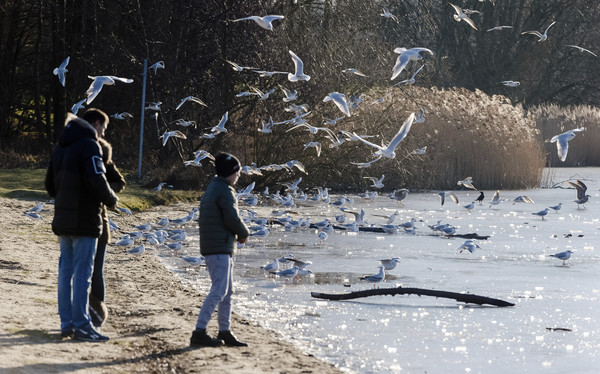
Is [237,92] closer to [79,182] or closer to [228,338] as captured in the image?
[228,338]

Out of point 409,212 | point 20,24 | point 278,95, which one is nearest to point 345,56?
point 278,95

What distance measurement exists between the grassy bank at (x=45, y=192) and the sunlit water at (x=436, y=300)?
2537mm

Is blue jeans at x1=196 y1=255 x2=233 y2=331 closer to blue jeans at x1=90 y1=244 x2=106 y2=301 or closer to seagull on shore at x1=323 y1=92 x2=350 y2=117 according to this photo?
blue jeans at x1=90 y1=244 x2=106 y2=301

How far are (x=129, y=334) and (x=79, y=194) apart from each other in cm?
143

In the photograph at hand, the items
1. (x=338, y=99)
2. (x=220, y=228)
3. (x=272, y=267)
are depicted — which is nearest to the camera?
(x=220, y=228)

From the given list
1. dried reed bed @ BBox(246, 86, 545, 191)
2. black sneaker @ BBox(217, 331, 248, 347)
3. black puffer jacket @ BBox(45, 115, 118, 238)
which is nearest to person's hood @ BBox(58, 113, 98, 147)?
black puffer jacket @ BBox(45, 115, 118, 238)

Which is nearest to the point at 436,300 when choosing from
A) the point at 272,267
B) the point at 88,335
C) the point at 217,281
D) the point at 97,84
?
the point at 272,267

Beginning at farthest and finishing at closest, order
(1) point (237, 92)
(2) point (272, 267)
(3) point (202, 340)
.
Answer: (1) point (237, 92)
(2) point (272, 267)
(3) point (202, 340)

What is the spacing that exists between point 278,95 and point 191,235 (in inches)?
335

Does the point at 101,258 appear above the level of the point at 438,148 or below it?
below

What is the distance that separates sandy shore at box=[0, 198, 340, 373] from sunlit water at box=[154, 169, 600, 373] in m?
0.38

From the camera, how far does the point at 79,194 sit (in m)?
7.11

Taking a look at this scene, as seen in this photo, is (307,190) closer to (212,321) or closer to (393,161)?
(393,161)

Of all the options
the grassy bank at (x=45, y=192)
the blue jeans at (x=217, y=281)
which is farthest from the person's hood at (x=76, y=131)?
the grassy bank at (x=45, y=192)
